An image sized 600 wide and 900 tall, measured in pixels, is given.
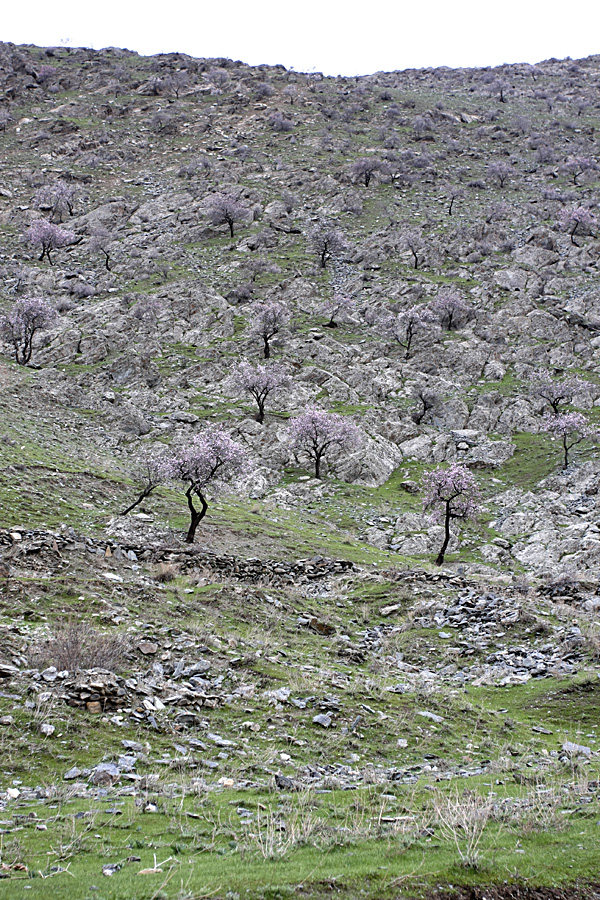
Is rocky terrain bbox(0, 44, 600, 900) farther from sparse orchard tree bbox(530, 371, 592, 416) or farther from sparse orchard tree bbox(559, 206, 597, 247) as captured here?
sparse orchard tree bbox(559, 206, 597, 247)

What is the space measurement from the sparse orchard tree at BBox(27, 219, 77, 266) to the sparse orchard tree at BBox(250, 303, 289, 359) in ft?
136

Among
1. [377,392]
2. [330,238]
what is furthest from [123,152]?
[377,392]

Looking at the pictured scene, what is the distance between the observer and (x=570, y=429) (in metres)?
52.8

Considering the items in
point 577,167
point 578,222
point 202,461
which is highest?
point 577,167

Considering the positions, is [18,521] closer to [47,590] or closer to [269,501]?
[47,590]

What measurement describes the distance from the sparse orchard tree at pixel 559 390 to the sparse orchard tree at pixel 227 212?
60.1 m

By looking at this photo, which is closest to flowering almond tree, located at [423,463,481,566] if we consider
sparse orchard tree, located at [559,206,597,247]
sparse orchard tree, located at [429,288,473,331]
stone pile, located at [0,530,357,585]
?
stone pile, located at [0,530,357,585]

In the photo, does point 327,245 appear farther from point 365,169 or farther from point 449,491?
point 449,491

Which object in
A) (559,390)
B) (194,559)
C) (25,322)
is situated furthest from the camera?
(25,322)

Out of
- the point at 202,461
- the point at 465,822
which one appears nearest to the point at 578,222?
the point at 202,461

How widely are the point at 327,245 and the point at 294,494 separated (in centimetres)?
5582

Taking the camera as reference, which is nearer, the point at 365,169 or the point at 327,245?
the point at 327,245

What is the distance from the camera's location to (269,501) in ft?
165

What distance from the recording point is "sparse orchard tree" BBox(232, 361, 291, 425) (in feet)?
203
